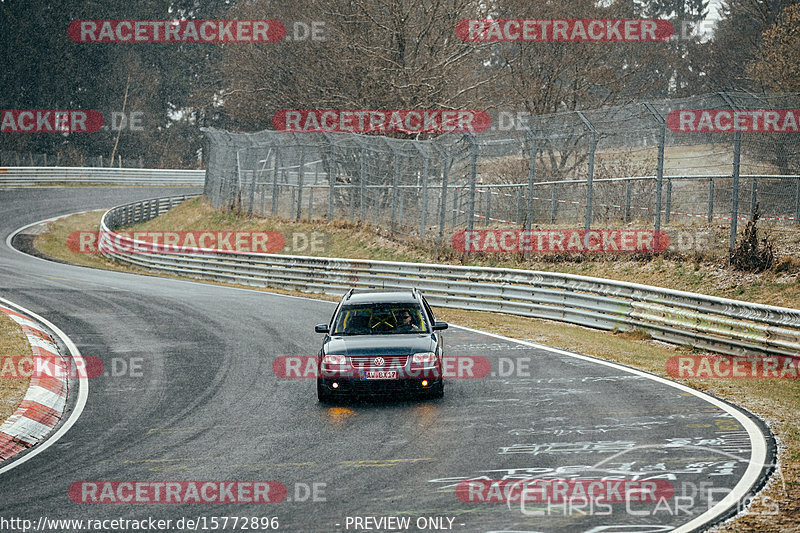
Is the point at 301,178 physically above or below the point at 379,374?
above

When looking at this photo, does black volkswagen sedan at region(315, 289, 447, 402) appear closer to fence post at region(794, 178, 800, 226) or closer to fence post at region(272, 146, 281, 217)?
fence post at region(794, 178, 800, 226)

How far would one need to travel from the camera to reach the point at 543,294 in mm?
20719

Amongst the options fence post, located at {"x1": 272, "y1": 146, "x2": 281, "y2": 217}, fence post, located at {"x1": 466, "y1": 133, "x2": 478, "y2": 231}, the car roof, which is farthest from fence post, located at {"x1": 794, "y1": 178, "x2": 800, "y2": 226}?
fence post, located at {"x1": 272, "y1": 146, "x2": 281, "y2": 217}

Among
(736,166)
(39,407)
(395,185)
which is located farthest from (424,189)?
(39,407)

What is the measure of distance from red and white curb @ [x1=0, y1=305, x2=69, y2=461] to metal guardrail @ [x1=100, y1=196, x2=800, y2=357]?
33.6 feet

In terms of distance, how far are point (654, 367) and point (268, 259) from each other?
16784 millimetres

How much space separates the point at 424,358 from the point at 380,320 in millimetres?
1353

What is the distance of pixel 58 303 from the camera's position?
73.3 feet

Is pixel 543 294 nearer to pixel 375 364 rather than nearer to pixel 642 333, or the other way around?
pixel 642 333

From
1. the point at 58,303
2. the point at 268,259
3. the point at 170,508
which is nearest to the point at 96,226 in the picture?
the point at 268,259

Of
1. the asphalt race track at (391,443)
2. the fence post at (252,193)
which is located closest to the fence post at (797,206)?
the asphalt race track at (391,443)

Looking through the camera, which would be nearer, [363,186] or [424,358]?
[424,358]

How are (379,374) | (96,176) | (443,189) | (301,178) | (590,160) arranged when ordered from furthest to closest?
(96,176) < (301,178) < (443,189) < (590,160) < (379,374)

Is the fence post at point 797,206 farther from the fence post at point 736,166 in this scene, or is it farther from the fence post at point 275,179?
the fence post at point 275,179
